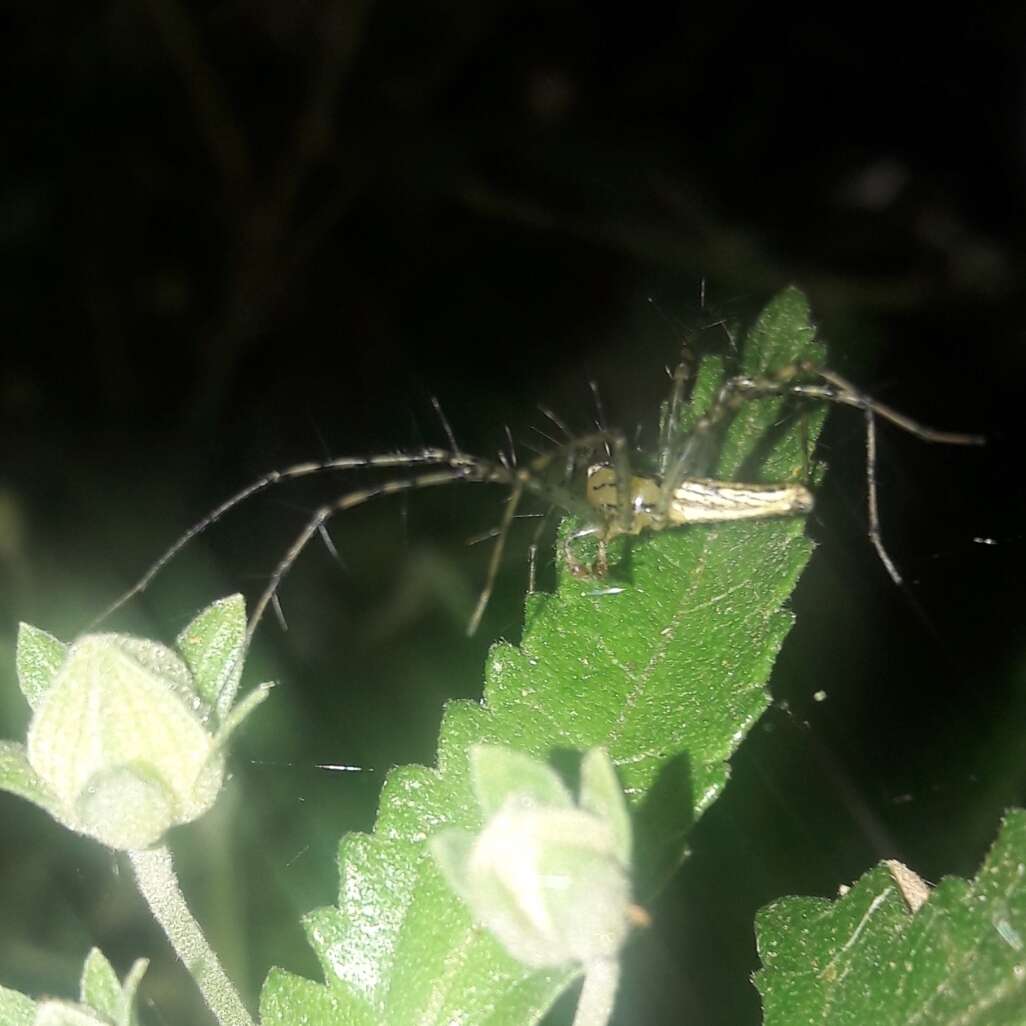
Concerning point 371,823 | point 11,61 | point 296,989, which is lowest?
point 371,823

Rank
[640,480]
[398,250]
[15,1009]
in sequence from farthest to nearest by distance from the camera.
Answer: [398,250], [640,480], [15,1009]

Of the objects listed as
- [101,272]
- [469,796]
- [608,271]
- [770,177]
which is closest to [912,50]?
[770,177]

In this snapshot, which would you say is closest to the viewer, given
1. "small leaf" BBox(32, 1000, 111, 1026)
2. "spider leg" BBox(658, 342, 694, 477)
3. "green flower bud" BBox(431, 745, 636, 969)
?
"green flower bud" BBox(431, 745, 636, 969)

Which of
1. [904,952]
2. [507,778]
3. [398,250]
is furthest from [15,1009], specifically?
[398,250]

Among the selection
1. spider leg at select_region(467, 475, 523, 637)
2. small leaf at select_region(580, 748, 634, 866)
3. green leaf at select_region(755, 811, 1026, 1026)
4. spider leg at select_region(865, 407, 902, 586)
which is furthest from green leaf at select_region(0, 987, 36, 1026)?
spider leg at select_region(865, 407, 902, 586)

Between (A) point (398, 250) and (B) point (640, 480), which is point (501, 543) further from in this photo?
(A) point (398, 250)

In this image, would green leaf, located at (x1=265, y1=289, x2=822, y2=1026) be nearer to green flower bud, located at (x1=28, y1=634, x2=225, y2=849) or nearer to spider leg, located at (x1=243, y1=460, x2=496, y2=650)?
green flower bud, located at (x1=28, y1=634, x2=225, y2=849)

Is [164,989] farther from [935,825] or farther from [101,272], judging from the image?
[101,272]
